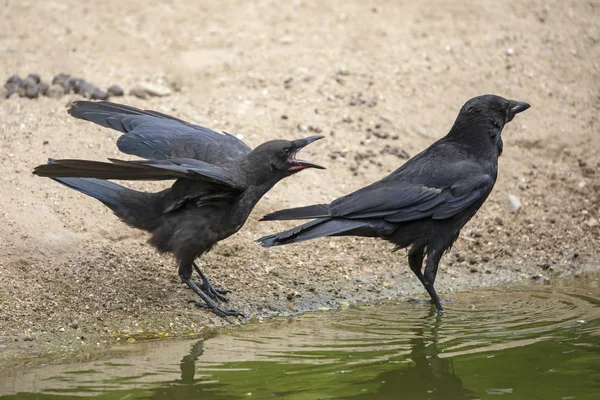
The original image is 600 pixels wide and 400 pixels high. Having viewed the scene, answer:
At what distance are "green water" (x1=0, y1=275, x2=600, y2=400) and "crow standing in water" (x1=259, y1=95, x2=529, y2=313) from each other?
576 millimetres

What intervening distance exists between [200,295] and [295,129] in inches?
115

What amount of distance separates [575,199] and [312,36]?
380cm

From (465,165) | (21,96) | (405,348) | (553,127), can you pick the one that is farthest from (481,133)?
(21,96)

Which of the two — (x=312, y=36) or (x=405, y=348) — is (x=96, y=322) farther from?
(x=312, y=36)

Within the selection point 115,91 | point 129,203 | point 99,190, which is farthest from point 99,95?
point 129,203

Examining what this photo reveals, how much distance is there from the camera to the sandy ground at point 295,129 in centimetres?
679

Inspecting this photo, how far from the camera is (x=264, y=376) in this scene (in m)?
5.40

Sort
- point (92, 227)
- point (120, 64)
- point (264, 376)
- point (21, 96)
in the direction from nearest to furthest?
point (264, 376) < point (92, 227) < point (21, 96) < point (120, 64)

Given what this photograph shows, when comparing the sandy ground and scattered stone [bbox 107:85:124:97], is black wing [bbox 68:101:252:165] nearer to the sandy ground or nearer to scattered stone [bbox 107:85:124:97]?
the sandy ground

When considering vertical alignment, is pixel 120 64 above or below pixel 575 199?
above

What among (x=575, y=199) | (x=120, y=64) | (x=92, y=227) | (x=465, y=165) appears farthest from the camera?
(x=120, y=64)

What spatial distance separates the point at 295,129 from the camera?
9047 mm

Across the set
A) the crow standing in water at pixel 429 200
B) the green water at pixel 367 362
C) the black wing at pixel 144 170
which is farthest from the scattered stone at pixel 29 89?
the green water at pixel 367 362

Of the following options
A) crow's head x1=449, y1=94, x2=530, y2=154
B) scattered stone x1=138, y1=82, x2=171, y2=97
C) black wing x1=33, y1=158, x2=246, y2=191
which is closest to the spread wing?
crow's head x1=449, y1=94, x2=530, y2=154
